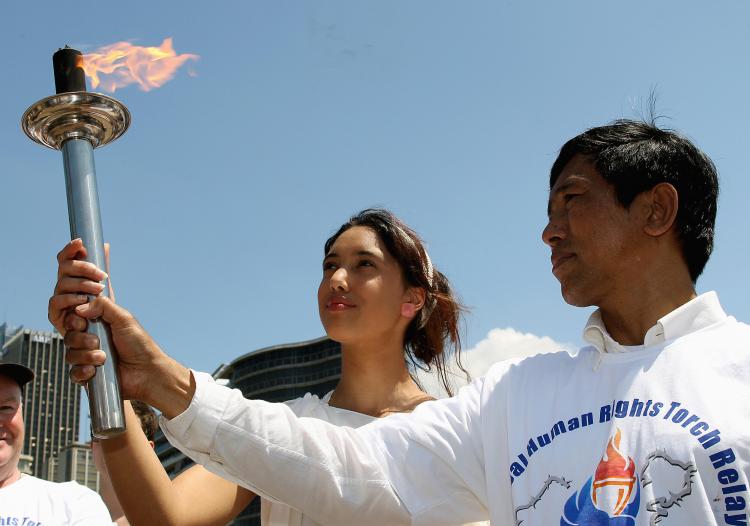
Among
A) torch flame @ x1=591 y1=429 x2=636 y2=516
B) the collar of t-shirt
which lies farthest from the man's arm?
the collar of t-shirt

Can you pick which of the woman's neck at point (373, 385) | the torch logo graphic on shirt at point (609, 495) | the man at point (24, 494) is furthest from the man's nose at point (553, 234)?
the man at point (24, 494)

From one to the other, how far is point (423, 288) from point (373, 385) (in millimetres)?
707

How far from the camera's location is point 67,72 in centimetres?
300

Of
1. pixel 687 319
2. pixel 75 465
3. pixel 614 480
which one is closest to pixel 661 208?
pixel 687 319

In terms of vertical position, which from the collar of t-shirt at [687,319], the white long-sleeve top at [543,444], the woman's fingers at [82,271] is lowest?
the white long-sleeve top at [543,444]

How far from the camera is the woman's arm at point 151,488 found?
3.39 meters

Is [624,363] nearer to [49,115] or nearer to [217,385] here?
[217,385]

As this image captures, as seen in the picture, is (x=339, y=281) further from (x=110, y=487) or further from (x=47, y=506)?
(x=110, y=487)

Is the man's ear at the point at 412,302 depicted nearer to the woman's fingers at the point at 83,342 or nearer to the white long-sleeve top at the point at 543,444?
the white long-sleeve top at the point at 543,444

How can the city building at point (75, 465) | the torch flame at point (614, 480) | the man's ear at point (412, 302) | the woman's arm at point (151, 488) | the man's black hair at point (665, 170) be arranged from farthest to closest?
the city building at point (75, 465), the man's ear at point (412, 302), the man's black hair at point (665, 170), the woman's arm at point (151, 488), the torch flame at point (614, 480)

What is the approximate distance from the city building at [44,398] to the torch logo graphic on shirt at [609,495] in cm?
18839

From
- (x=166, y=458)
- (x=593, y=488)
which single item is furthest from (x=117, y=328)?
(x=166, y=458)

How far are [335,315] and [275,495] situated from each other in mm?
1918

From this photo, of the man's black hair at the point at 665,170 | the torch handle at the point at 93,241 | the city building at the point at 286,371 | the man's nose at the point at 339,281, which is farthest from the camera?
the city building at the point at 286,371
